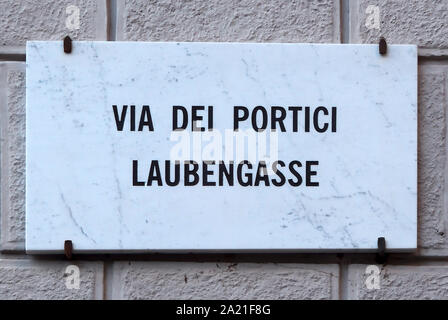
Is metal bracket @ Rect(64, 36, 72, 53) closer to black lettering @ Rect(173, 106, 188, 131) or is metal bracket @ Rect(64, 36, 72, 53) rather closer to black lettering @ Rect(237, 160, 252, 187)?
black lettering @ Rect(173, 106, 188, 131)

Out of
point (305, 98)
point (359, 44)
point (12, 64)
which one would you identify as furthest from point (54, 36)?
point (359, 44)

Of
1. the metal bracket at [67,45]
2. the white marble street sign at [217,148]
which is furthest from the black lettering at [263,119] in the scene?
the metal bracket at [67,45]

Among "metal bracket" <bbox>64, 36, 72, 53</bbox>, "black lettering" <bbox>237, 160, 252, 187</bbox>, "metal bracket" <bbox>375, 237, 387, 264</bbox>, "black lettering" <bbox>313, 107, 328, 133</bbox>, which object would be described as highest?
"metal bracket" <bbox>64, 36, 72, 53</bbox>

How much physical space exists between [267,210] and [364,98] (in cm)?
45

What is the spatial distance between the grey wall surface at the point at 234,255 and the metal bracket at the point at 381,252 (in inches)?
0.9

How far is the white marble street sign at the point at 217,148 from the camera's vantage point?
7.39 ft

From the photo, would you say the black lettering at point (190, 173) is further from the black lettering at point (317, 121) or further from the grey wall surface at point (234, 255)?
the black lettering at point (317, 121)

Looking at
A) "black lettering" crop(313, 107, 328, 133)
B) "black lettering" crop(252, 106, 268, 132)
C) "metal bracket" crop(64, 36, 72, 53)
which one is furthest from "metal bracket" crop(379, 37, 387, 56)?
"metal bracket" crop(64, 36, 72, 53)

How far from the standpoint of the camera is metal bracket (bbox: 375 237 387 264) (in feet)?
7.46

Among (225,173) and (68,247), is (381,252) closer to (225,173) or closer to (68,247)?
(225,173)

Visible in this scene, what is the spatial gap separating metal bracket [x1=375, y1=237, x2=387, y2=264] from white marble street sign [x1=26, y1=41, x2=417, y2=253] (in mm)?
19

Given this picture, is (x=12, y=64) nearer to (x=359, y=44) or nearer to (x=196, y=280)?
(x=196, y=280)

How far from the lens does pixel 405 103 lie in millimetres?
2301

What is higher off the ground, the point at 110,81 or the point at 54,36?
the point at 54,36
